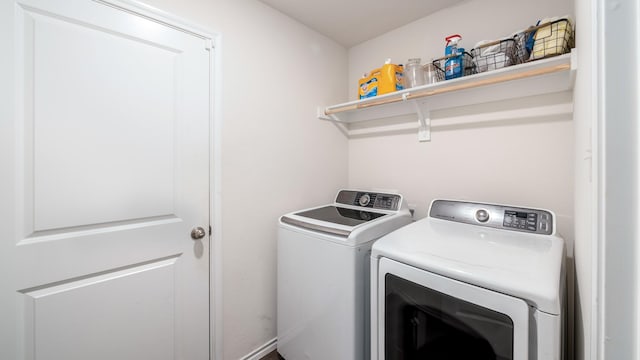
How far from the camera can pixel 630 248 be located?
1.30 feet

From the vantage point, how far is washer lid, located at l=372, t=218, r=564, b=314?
0.82m

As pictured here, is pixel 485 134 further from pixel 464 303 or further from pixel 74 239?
pixel 74 239

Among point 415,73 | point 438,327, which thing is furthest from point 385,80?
point 438,327

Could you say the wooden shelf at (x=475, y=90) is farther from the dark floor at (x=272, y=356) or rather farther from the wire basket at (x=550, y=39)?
the dark floor at (x=272, y=356)

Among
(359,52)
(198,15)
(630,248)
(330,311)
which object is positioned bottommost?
(330,311)

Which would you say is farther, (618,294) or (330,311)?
(330,311)

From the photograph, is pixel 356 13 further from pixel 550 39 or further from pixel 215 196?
pixel 215 196

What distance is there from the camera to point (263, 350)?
1.79 m

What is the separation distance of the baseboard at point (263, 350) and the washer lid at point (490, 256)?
3.97 ft

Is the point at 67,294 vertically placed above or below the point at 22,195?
below

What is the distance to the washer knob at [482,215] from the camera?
143 cm

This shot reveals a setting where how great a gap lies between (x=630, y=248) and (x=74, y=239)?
176 cm

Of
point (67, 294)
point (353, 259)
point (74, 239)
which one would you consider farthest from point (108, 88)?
point (353, 259)

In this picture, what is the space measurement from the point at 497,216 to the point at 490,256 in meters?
0.48
